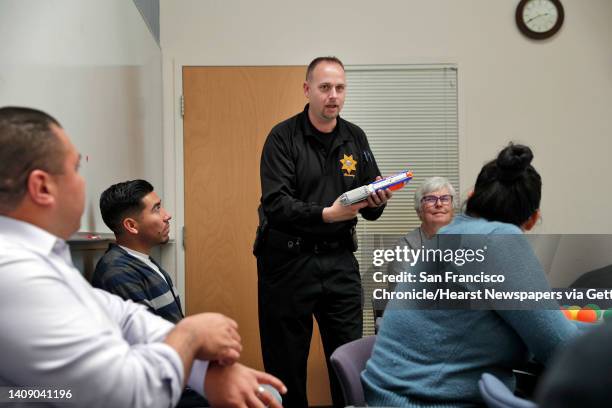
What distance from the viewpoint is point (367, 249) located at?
418 centimetres

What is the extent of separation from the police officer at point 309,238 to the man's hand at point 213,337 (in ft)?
4.08

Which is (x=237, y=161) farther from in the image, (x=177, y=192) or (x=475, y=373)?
(x=475, y=373)

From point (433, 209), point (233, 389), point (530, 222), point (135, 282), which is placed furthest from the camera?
point (433, 209)

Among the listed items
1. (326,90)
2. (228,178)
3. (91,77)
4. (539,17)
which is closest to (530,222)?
(326,90)

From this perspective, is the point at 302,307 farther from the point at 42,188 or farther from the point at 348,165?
the point at 42,188

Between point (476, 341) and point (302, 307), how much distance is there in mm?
1083

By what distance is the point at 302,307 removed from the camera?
7.99 feet

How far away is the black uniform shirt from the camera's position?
2434mm

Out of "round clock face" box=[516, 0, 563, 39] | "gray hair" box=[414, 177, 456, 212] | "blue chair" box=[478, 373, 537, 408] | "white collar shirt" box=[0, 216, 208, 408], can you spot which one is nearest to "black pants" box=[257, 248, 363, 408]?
"gray hair" box=[414, 177, 456, 212]

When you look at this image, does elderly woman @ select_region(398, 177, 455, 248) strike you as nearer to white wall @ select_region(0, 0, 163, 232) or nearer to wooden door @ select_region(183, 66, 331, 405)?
wooden door @ select_region(183, 66, 331, 405)

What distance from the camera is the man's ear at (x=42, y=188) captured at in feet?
3.15

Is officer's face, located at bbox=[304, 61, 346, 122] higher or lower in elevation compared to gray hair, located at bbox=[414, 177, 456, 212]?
higher

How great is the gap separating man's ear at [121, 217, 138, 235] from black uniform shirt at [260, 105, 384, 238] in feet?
1.63

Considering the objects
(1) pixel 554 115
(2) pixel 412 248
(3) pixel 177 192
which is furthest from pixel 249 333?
(1) pixel 554 115
